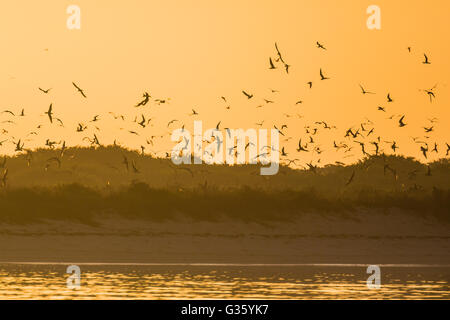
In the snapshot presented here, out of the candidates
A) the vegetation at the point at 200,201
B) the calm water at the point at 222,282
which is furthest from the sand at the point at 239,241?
the calm water at the point at 222,282

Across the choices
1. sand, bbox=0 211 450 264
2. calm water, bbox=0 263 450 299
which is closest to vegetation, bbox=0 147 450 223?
sand, bbox=0 211 450 264

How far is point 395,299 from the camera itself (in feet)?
85.5

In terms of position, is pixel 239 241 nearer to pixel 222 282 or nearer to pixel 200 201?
pixel 200 201

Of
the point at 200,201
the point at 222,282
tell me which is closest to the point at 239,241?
the point at 200,201

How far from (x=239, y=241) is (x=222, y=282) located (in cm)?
1534

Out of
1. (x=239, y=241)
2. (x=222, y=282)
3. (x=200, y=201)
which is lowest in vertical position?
(x=222, y=282)

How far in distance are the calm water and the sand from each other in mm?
3075

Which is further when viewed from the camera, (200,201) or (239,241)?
(200,201)

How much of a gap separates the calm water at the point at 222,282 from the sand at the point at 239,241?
3.08 metres

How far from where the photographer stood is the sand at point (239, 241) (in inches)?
1513

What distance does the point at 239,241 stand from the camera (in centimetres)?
4481

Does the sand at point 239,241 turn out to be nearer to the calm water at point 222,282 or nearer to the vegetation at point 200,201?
the vegetation at point 200,201

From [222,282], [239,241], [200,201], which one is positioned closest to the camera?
[222,282]

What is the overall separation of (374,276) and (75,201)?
22330 mm
